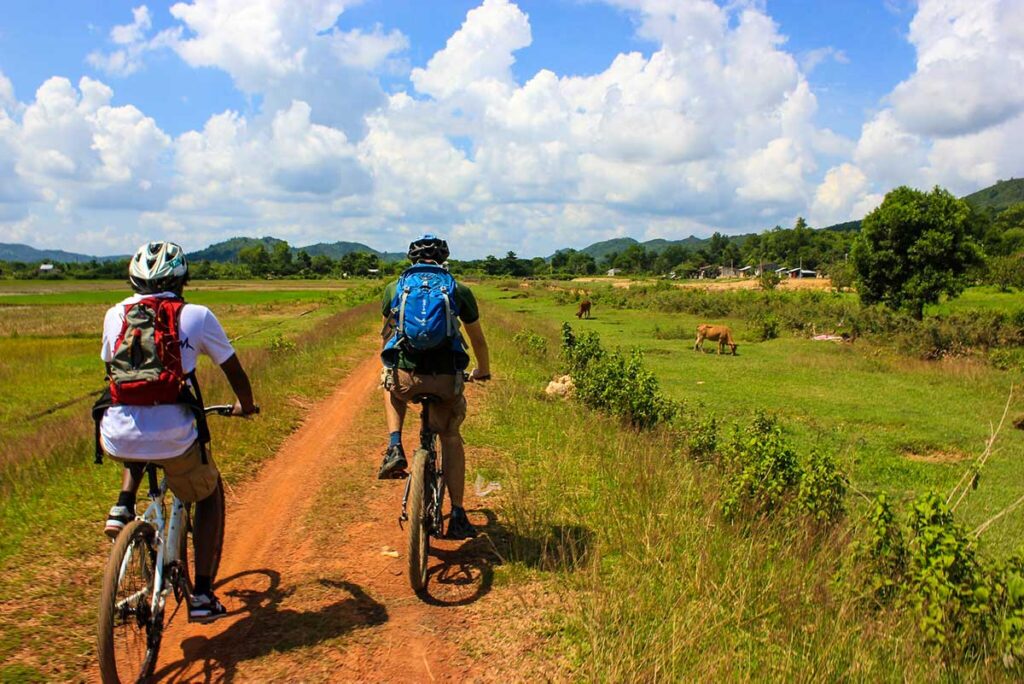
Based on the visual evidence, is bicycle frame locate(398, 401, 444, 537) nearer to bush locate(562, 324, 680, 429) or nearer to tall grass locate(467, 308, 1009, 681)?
tall grass locate(467, 308, 1009, 681)

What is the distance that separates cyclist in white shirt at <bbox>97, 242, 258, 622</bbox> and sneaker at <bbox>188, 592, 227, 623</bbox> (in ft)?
0.04

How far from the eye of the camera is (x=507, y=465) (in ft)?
21.9

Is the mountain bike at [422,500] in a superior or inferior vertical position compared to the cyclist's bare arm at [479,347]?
inferior

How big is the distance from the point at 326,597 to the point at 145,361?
1.94 m

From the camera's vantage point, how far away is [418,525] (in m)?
3.73

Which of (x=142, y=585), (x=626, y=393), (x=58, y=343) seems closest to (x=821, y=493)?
(x=626, y=393)

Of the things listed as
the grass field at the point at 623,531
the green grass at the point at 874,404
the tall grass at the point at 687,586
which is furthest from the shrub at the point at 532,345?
the tall grass at the point at 687,586

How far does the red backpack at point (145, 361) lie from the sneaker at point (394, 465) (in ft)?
4.74

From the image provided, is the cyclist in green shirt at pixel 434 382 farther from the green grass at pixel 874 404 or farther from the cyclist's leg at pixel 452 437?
the green grass at pixel 874 404

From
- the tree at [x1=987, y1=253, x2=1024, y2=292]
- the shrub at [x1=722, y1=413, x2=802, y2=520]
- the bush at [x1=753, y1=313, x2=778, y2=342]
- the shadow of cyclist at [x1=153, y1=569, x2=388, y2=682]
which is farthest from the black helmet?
the tree at [x1=987, y1=253, x2=1024, y2=292]

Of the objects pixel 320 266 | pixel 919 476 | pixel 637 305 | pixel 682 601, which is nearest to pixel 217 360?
pixel 682 601

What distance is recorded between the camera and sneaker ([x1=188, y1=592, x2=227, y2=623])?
11.0ft

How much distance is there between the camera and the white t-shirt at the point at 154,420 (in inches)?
111

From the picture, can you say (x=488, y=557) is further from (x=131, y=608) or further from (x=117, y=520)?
(x=117, y=520)
